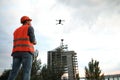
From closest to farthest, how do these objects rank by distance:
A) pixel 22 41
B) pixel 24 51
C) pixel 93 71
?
pixel 24 51 → pixel 22 41 → pixel 93 71

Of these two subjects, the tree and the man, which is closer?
the man

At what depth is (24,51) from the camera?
18.2 ft

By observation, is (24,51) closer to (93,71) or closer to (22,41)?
(22,41)

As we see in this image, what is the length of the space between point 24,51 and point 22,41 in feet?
0.97

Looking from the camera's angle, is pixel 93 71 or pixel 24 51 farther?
pixel 93 71

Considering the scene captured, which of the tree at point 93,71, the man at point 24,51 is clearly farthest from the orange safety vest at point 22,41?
the tree at point 93,71

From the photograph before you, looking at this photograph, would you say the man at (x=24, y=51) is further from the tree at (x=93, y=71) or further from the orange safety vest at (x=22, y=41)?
the tree at (x=93, y=71)

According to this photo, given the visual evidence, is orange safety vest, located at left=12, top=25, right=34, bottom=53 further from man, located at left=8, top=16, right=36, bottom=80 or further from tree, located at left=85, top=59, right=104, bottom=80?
tree, located at left=85, top=59, right=104, bottom=80

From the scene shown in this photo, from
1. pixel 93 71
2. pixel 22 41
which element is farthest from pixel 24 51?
pixel 93 71

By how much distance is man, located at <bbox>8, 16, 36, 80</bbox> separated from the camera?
5.50m

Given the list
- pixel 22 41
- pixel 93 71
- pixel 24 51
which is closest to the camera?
pixel 24 51

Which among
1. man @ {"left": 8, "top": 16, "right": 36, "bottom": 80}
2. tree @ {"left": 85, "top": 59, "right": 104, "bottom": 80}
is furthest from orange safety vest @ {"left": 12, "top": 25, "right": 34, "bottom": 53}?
tree @ {"left": 85, "top": 59, "right": 104, "bottom": 80}

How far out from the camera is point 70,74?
127 meters

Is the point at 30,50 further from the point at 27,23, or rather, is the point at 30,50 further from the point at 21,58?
the point at 27,23
